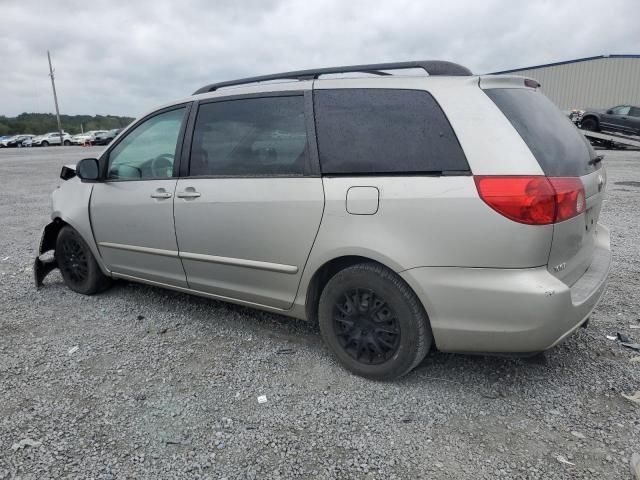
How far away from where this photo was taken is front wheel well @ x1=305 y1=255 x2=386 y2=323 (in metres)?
2.97

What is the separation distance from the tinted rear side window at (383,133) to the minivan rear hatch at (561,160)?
0.34m

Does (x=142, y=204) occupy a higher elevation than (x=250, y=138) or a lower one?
lower

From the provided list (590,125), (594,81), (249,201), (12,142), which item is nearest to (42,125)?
(12,142)

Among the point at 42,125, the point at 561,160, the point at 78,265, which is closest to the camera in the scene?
the point at 561,160

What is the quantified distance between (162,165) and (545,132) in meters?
2.60

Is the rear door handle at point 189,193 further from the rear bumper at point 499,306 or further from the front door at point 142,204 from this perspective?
the rear bumper at point 499,306

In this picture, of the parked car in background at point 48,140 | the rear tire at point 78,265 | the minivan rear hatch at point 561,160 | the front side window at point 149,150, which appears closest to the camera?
the minivan rear hatch at point 561,160

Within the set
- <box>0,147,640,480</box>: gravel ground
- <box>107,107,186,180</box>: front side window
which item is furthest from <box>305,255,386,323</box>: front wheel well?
<box>107,107,186,180</box>: front side window

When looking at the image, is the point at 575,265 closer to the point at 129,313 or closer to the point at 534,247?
the point at 534,247

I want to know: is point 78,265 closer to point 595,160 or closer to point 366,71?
point 366,71

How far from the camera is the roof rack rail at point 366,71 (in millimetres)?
2885


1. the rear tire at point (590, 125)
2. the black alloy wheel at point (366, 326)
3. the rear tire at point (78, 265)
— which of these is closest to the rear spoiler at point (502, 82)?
the black alloy wheel at point (366, 326)

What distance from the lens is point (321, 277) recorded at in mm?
3162

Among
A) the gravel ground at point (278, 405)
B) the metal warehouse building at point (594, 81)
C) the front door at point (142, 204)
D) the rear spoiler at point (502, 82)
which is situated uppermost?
the metal warehouse building at point (594, 81)
